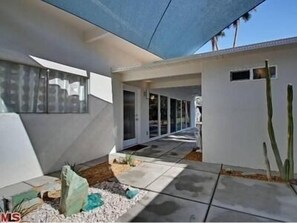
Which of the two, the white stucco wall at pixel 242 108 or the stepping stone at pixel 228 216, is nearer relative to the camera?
the stepping stone at pixel 228 216

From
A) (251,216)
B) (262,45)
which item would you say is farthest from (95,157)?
(262,45)

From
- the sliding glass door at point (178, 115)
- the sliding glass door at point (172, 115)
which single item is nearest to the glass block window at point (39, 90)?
the sliding glass door at point (172, 115)

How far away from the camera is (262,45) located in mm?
4469

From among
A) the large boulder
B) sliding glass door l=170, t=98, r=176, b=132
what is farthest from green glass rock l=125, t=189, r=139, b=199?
sliding glass door l=170, t=98, r=176, b=132

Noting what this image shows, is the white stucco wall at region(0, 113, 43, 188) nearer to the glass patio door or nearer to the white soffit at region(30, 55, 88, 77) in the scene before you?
the white soffit at region(30, 55, 88, 77)

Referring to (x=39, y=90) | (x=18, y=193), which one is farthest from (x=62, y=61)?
(x=18, y=193)

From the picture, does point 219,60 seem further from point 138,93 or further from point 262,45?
point 138,93

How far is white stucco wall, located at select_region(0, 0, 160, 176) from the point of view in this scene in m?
4.33

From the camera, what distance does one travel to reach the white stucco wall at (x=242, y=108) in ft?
15.6

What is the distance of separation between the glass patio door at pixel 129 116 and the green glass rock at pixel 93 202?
4.49 meters

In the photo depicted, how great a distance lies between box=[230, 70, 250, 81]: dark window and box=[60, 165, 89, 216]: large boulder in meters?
4.51

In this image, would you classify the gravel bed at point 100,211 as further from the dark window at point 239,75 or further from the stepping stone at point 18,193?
the dark window at point 239,75

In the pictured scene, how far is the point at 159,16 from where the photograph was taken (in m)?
4.82

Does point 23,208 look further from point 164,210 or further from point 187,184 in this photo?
point 187,184
